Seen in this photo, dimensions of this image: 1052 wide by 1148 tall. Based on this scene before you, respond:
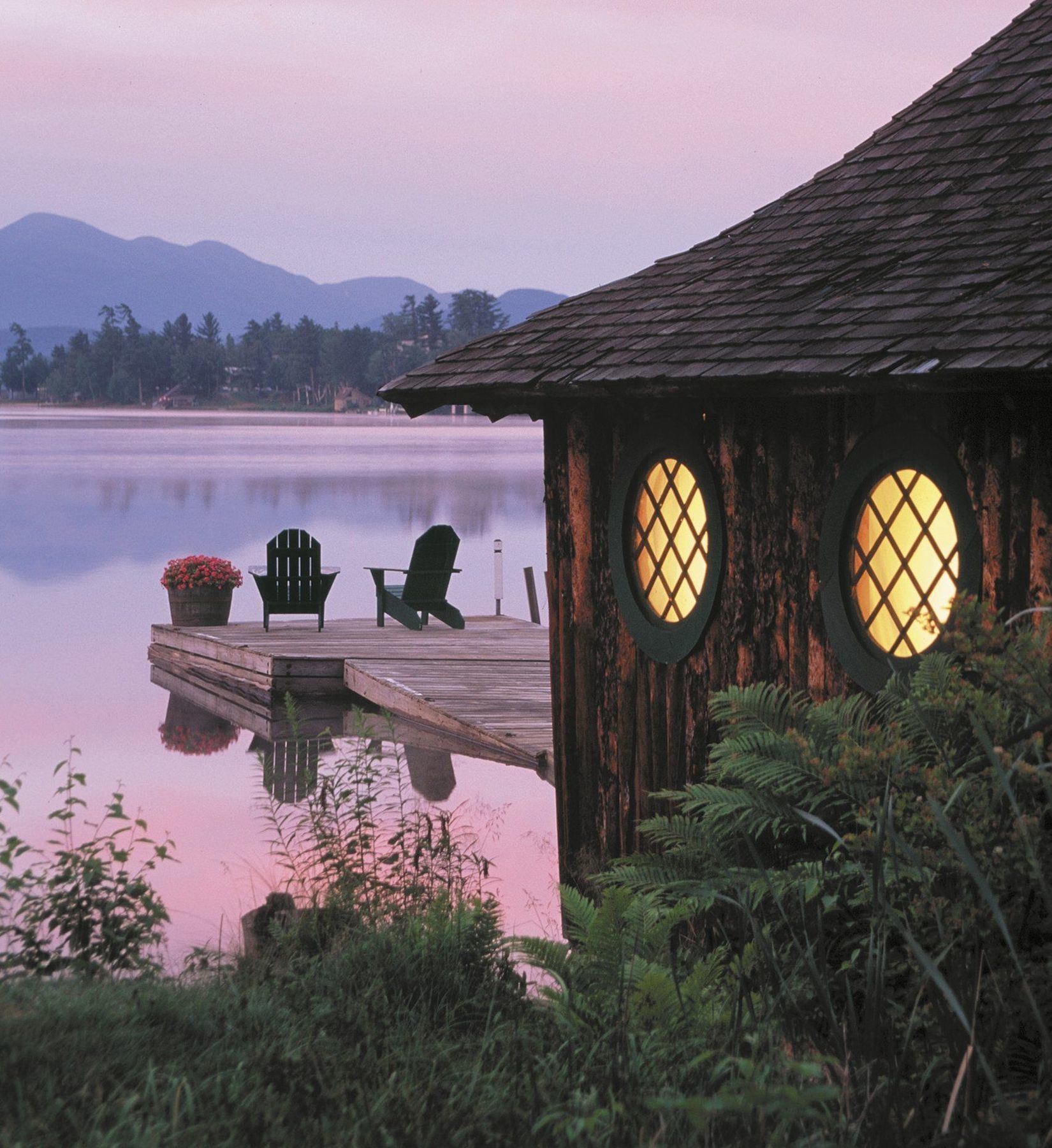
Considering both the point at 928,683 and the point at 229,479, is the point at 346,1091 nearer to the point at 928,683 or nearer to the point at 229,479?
the point at 928,683

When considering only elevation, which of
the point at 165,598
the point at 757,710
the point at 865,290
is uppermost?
the point at 865,290

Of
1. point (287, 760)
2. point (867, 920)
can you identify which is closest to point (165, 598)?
→ point (287, 760)

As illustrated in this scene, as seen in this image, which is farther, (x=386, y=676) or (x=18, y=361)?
(x=18, y=361)

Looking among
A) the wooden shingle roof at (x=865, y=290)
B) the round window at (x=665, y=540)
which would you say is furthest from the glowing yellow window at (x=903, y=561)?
the round window at (x=665, y=540)

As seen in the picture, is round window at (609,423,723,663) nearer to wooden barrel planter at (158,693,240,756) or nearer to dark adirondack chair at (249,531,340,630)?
wooden barrel planter at (158,693,240,756)

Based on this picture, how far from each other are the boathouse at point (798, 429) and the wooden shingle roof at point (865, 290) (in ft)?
0.05

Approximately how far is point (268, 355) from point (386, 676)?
524 ft

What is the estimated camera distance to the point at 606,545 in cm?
700

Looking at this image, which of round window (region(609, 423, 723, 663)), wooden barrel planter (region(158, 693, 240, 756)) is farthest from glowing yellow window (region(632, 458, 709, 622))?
wooden barrel planter (region(158, 693, 240, 756))

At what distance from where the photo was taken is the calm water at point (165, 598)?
36.8ft

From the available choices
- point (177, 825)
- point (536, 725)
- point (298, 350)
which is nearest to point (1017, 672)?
point (536, 725)

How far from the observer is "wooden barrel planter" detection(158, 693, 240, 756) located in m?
15.3

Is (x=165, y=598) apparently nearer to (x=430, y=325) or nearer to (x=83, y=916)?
(x=83, y=916)

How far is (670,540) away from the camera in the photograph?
6648 millimetres
